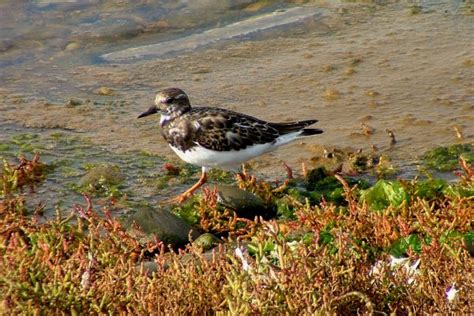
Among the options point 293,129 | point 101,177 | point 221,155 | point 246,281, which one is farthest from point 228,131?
point 246,281

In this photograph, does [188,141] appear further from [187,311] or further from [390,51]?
[390,51]

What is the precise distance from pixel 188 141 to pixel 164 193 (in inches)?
22.2

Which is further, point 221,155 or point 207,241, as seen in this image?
point 221,155

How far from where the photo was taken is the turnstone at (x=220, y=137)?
818cm

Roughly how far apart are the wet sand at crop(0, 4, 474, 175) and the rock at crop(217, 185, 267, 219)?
1.16m

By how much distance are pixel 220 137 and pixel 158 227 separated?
4.81 feet

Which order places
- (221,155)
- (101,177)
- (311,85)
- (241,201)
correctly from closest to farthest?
(241,201) → (221,155) → (101,177) → (311,85)

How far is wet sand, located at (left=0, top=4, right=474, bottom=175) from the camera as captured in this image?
31.7 ft

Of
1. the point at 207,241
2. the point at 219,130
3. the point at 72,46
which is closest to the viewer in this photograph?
the point at 207,241

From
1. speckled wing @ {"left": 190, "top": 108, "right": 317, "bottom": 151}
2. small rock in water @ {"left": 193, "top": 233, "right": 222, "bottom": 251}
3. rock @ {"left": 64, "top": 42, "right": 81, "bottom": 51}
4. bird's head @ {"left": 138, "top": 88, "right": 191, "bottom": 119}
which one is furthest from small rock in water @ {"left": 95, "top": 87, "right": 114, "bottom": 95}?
small rock in water @ {"left": 193, "top": 233, "right": 222, "bottom": 251}

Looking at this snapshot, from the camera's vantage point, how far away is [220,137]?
8211 mm

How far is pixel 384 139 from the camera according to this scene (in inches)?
371

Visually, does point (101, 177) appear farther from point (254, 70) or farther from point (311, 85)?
point (254, 70)

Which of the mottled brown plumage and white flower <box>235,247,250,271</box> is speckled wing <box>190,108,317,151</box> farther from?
white flower <box>235,247,250,271</box>
